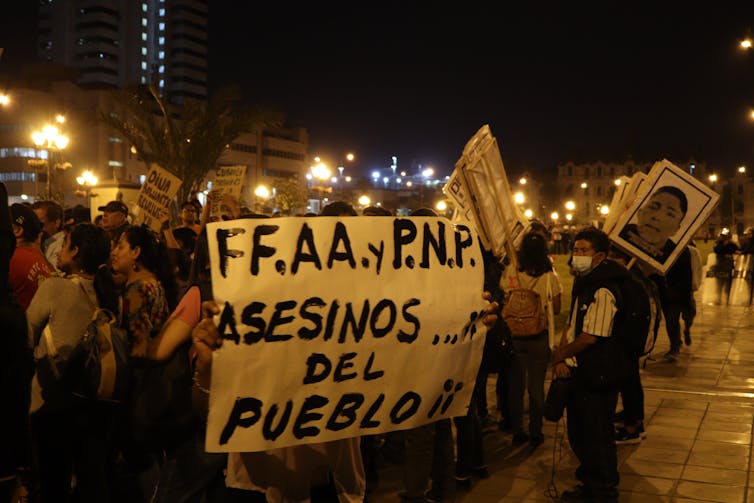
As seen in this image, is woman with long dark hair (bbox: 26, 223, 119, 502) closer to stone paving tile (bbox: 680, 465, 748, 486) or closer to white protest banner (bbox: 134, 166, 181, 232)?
stone paving tile (bbox: 680, 465, 748, 486)

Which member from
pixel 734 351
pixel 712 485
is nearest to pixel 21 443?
pixel 712 485

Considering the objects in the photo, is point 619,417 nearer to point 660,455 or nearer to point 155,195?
point 660,455

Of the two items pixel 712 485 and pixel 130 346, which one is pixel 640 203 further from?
pixel 130 346

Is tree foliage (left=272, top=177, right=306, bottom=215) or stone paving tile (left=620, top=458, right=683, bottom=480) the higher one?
tree foliage (left=272, top=177, right=306, bottom=215)

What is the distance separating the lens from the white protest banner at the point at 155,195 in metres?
11.3

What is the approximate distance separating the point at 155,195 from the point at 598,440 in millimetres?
7438

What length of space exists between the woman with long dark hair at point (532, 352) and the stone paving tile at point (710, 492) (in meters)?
1.51

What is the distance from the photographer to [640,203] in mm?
8117

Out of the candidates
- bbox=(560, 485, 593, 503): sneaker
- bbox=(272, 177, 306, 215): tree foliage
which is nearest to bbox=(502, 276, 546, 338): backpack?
bbox=(560, 485, 593, 503): sneaker

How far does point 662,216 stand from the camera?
27.0ft

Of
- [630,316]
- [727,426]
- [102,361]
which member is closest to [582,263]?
[630,316]

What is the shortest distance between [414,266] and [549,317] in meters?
4.43

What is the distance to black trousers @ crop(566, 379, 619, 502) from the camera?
589 cm

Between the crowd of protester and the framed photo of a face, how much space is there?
2.55 ft
